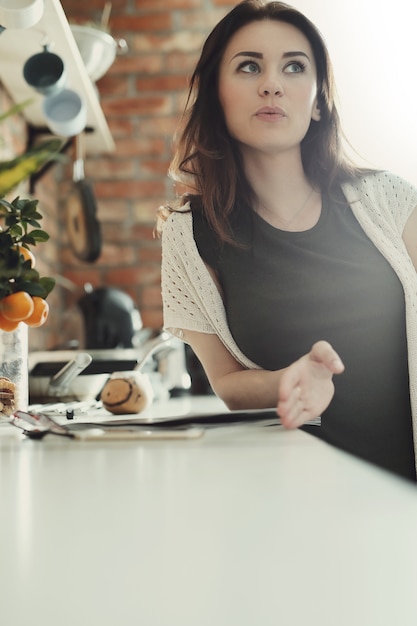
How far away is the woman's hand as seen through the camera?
0.51m

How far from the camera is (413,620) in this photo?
0.60ft

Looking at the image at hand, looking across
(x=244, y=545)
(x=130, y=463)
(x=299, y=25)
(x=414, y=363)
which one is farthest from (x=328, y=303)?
(x=244, y=545)

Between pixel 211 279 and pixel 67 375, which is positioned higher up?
pixel 211 279

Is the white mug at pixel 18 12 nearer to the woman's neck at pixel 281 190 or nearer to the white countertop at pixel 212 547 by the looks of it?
the woman's neck at pixel 281 190

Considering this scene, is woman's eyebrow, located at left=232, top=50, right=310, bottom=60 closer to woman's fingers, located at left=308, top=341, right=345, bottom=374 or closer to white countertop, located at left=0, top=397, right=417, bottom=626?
woman's fingers, located at left=308, top=341, right=345, bottom=374

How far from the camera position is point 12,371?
718 mm

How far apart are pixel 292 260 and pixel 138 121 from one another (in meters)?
1.42

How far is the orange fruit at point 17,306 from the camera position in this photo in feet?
1.84

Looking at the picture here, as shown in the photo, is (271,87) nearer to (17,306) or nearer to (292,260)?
(292,260)

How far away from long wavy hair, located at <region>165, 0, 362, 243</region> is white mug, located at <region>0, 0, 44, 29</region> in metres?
0.32

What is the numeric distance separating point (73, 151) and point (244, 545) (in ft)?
6.59

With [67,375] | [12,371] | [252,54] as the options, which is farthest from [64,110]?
[12,371]

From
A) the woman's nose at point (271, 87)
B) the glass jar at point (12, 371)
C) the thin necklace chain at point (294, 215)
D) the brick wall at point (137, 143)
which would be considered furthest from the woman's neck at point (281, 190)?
the brick wall at point (137, 143)

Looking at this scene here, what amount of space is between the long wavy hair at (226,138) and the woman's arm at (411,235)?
0.11 metres
